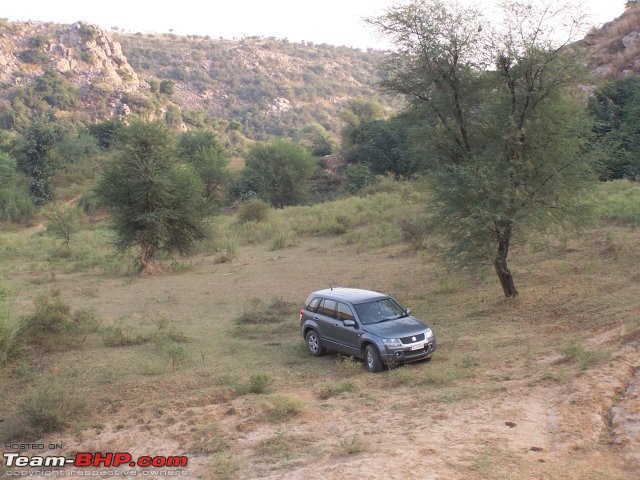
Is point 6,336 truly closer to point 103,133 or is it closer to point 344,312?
point 344,312

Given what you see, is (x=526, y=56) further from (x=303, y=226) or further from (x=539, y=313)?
(x=303, y=226)

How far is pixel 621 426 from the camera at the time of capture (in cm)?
783

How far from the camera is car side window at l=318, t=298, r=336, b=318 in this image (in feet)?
43.9

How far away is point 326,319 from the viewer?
44.0ft

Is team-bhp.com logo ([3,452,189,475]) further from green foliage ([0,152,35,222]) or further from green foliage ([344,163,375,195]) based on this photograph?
green foliage ([344,163,375,195])

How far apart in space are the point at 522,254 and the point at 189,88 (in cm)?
11014

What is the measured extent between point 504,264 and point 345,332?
631 centimetres

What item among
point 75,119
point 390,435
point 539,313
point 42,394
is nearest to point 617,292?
point 539,313

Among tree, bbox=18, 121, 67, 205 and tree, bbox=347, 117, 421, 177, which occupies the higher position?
tree, bbox=18, 121, 67, 205

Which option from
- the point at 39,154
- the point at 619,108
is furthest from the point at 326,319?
the point at 39,154

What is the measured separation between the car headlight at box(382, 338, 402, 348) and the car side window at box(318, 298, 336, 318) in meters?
1.78

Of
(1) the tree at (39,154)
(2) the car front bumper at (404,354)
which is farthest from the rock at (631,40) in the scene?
(1) the tree at (39,154)

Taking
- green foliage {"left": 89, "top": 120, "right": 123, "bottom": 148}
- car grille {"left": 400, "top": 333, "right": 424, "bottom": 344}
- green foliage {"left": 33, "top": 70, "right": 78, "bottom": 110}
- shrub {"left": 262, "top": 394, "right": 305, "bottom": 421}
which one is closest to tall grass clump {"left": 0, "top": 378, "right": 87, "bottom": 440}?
shrub {"left": 262, "top": 394, "right": 305, "bottom": 421}

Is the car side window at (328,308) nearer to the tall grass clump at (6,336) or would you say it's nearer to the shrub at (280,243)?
the tall grass clump at (6,336)
